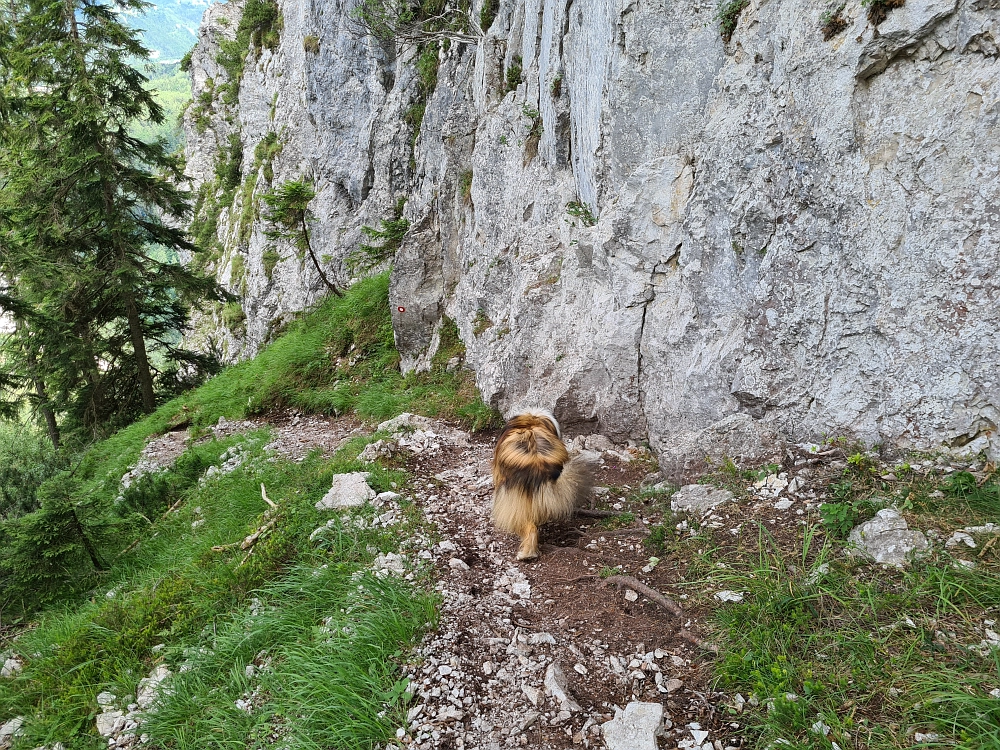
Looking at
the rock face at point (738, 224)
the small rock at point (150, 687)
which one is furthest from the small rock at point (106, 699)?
the rock face at point (738, 224)

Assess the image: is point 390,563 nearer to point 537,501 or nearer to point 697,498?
point 537,501

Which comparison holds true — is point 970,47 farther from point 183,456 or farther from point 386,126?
point 386,126

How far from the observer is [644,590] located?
3.72m

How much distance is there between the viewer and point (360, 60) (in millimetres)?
17781

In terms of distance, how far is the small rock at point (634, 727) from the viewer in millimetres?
2635

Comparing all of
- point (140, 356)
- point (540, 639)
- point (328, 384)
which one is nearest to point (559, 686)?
point (540, 639)

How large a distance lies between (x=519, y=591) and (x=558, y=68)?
22.6ft

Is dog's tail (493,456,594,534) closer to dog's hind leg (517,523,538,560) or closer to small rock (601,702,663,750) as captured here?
dog's hind leg (517,523,538,560)

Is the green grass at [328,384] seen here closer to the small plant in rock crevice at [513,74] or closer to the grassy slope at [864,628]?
the small plant in rock crevice at [513,74]

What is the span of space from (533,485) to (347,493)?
90.7 inches

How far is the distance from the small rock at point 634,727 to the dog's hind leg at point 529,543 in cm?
165

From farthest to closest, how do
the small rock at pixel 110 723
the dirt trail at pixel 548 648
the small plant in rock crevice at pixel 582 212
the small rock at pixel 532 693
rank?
the small plant in rock crevice at pixel 582 212, the small rock at pixel 110 723, the small rock at pixel 532 693, the dirt trail at pixel 548 648

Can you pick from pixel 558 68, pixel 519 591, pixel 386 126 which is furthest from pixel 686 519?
pixel 386 126

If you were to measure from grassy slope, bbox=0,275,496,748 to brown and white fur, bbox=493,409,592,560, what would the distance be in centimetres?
97
